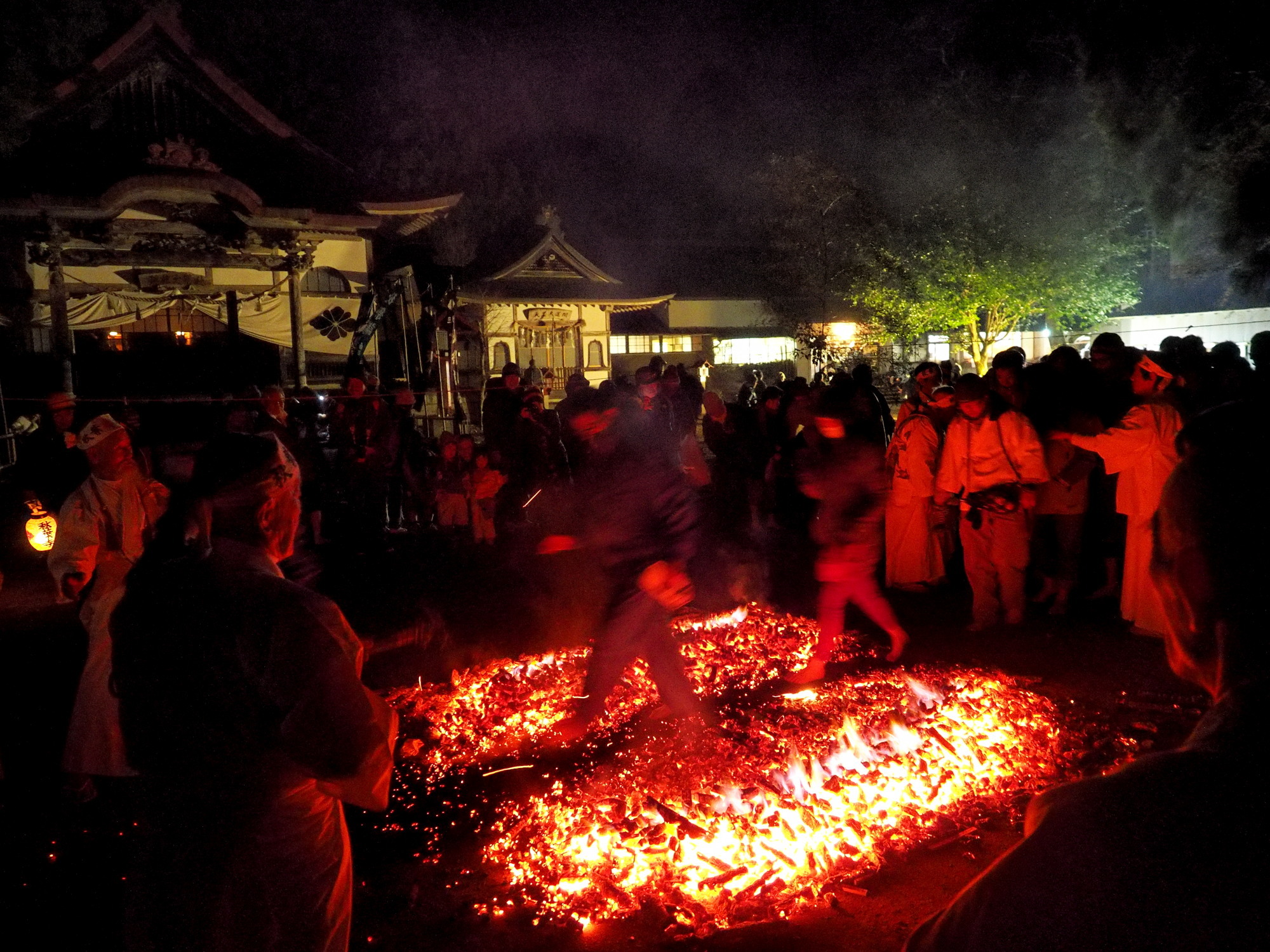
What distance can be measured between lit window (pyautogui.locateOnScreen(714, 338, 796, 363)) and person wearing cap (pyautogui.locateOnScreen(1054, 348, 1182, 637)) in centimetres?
2676

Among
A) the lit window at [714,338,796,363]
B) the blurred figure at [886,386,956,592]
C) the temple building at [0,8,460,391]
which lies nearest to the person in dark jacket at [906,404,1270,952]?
the blurred figure at [886,386,956,592]

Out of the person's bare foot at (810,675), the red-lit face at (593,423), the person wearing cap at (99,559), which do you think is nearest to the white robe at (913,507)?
the person's bare foot at (810,675)

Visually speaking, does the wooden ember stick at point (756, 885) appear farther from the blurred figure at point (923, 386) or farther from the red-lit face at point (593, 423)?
the blurred figure at point (923, 386)

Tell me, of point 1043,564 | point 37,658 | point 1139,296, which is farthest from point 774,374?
point 37,658

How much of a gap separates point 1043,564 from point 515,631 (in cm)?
460

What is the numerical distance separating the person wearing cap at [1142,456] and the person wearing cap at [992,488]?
1.31ft

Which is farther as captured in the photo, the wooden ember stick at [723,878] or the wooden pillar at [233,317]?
the wooden pillar at [233,317]

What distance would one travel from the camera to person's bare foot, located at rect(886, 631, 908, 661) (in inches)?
225

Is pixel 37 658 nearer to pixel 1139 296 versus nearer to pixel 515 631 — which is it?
pixel 515 631

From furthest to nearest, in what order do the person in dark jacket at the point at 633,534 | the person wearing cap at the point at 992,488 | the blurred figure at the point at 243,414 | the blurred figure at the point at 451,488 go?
1. the blurred figure at the point at 451,488
2. the blurred figure at the point at 243,414
3. the person wearing cap at the point at 992,488
4. the person in dark jacket at the point at 633,534

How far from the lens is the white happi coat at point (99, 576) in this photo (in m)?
3.96

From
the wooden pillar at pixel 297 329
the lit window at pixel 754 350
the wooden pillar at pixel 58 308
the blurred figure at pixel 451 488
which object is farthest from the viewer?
the lit window at pixel 754 350

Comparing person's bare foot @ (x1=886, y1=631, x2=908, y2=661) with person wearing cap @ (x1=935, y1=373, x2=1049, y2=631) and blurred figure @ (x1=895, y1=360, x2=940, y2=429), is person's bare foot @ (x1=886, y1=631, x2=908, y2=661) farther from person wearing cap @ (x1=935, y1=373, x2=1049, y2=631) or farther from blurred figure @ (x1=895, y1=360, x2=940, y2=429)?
blurred figure @ (x1=895, y1=360, x2=940, y2=429)

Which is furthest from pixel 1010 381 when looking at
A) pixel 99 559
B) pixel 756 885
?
pixel 99 559
